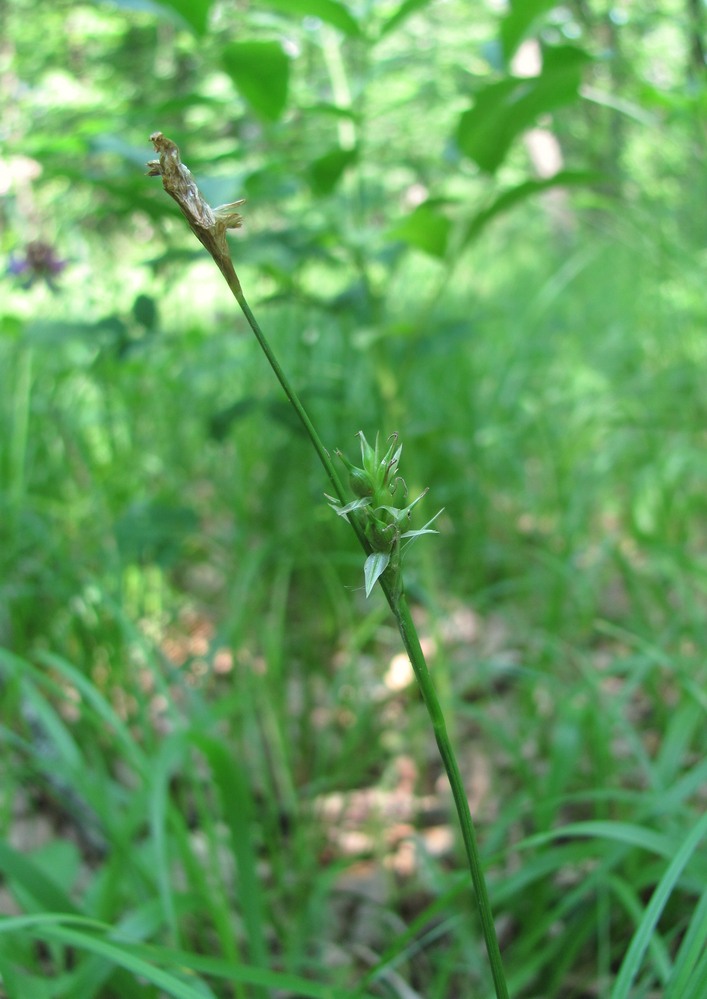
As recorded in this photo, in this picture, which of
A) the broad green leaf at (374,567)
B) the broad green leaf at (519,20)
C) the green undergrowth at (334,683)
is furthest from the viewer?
the broad green leaf at (519,20)

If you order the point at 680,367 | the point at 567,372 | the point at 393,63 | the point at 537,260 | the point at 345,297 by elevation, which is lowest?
the point at 537,260

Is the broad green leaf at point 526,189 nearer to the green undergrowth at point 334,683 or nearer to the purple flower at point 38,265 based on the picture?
the green undergrowth at point 334,683

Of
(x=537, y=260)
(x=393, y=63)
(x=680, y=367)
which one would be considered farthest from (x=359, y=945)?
(x=537, y=260)

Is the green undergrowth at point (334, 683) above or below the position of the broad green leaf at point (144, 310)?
below

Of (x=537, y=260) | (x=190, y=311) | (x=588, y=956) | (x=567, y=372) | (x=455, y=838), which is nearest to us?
(x=588, y=956)

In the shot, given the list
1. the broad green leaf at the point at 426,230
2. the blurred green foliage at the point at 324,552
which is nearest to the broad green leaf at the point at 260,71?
the blurred green foliage at the point at 324,552

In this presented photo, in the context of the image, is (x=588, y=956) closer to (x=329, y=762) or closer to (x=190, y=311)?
(x=329, y=762)
